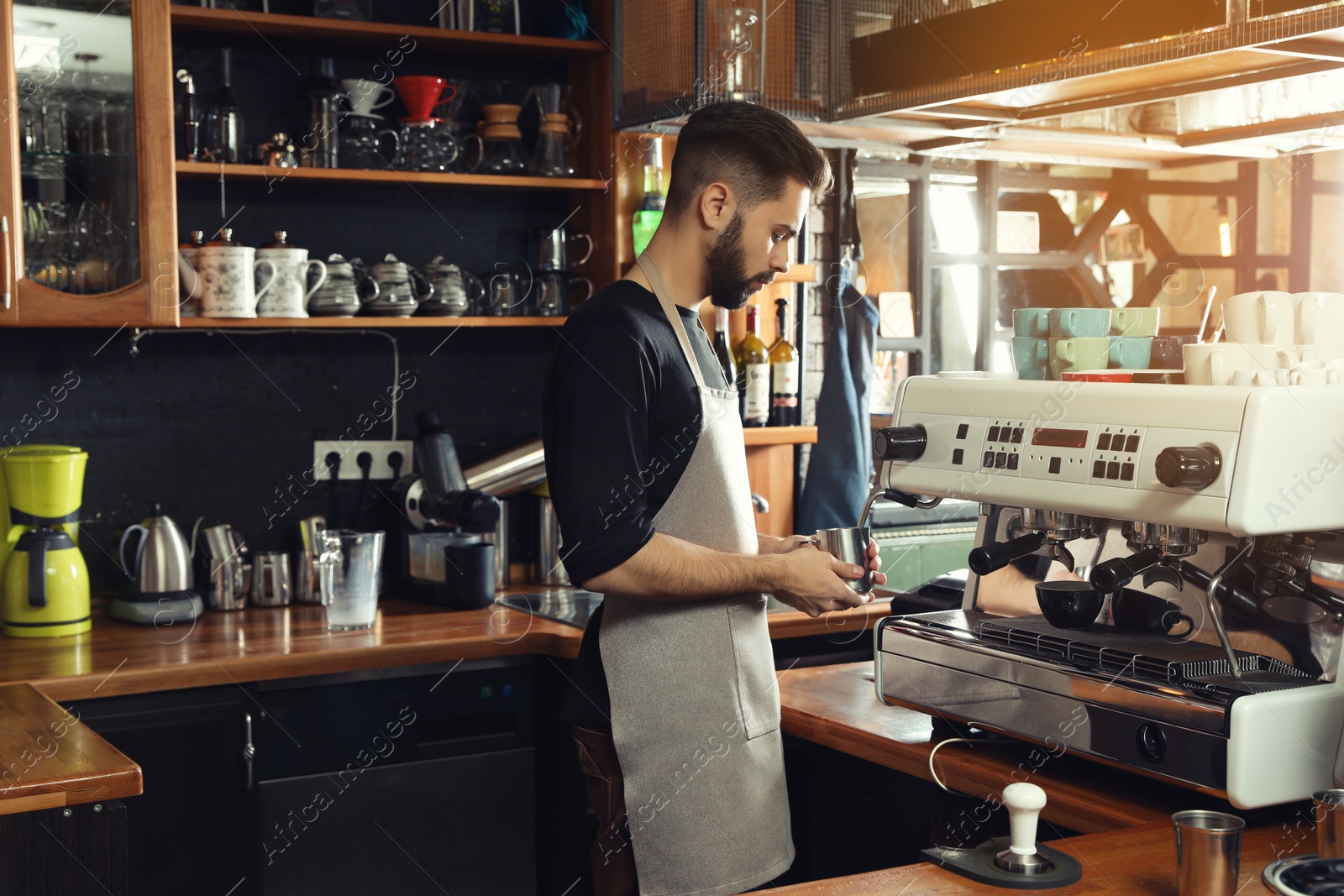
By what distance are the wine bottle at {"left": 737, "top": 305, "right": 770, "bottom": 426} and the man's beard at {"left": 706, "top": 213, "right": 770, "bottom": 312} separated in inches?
54.7

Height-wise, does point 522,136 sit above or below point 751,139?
above

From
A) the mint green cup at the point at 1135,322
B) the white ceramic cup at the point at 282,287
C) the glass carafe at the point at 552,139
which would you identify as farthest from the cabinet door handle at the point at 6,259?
the mint green cup at the point at 1135,322

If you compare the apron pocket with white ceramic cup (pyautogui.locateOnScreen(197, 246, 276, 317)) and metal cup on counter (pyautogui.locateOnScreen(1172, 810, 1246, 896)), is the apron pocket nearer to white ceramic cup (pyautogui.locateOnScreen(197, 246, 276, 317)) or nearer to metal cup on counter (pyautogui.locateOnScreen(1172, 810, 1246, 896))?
metal cup on counter (pyautogui.locateOnScreen(1172, 810, 1246, 896))

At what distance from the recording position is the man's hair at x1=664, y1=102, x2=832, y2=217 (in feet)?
5.88

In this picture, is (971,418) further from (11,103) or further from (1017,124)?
(11,103)

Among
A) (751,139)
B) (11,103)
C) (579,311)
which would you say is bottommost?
(579,311)

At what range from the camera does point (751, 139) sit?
179cm

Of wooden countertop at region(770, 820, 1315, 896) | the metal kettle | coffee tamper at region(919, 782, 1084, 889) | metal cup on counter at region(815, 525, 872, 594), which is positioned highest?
metal cup on counter at region(815, 525, 872, 594)

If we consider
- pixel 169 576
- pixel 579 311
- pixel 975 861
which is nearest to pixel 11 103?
pixel 169 576

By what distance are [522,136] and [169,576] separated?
1.37 m

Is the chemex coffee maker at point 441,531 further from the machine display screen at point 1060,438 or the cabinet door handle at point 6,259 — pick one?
the machine display screen at point 1060,438

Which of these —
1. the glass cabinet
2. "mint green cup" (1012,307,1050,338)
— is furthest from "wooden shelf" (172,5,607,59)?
"mint green cup" (1012,307,1050,338)

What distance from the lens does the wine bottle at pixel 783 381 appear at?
10.8ft

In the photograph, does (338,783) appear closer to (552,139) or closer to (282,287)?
(282,287)
